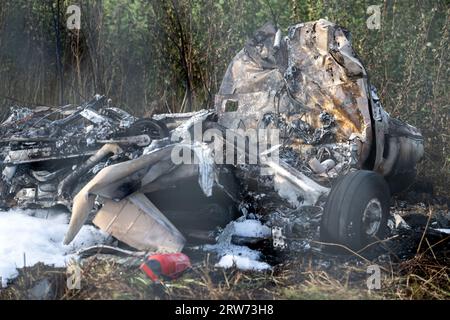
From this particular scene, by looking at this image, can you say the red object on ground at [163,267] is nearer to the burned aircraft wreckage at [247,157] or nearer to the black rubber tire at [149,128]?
the burned aircraft wreckage at [247,157]

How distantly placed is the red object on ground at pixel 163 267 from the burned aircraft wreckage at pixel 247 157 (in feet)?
1.24

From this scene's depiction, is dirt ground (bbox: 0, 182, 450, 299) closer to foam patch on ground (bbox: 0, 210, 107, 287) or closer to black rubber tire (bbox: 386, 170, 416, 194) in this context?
foam patch on ground (bbox: 0, 210, 107, 287)

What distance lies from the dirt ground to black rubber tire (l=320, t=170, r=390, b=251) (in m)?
0.11

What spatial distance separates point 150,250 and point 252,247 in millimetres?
710

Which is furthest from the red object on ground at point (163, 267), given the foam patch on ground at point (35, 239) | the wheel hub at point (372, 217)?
the wheel hub at point (372, 217)

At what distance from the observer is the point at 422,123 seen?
284 inches

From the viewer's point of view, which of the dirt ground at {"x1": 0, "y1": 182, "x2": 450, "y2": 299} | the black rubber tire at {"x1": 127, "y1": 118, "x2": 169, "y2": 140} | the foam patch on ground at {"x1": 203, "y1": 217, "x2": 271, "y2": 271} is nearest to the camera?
the dirt ground at {"x1": 0, "y1": 182, "x2": 450, "y2": 299}

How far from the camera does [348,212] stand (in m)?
3.79

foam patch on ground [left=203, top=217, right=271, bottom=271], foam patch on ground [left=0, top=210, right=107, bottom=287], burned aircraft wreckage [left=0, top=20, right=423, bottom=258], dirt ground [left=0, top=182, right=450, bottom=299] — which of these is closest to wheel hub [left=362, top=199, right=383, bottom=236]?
burned aircraft wreckage [left=0, top=20, right=423, bottom=258]

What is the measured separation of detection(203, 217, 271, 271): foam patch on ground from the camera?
145 inches

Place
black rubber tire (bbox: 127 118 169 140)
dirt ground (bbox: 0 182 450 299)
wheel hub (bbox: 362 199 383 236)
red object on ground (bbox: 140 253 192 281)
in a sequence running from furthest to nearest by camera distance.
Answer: black rubber tire (bbox: 127 118 169 140) → wheel hub (bbox: 362 199 383 236) → red object on ground (bbox: 140 253 192 281) → dirt ground (bbox: 0 182 450 299)

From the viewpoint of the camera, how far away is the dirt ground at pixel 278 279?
320 centimetres

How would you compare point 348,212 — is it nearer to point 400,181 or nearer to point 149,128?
point 149,128
